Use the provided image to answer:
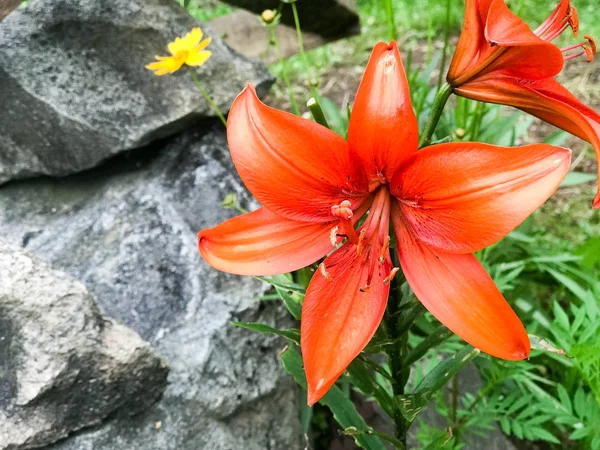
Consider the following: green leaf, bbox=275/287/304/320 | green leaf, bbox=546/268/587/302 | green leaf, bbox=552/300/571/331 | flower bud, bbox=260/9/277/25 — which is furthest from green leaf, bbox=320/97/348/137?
green leaf, bbox=275/287/304/320

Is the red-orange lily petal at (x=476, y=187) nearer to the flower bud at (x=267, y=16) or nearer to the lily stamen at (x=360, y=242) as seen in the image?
the lily stamen at (x=360, y=242)

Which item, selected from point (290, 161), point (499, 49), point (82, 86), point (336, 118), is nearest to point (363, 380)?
point (290, 161)

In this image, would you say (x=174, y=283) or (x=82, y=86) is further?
Result: (x=82, y=86)

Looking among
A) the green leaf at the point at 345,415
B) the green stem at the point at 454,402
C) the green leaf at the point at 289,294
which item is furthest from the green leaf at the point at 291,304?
the green stem at the point at 454,402

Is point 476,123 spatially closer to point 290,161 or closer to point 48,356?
point 290,161

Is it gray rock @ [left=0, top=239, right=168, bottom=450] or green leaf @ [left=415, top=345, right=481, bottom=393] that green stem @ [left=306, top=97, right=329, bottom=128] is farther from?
gray rock @ [left=0, top=239, right=168, bottom=450]
